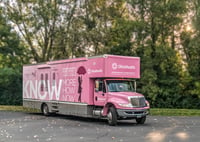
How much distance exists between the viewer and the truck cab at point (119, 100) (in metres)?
17.8

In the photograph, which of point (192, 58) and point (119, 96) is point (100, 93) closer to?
point (119, 96)

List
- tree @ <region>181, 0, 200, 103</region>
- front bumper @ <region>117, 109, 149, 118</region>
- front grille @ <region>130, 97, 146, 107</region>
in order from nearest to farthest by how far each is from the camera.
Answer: front bumper @ <region>117, 109, 149, 118</region>, front grille @ <region>130, 97, 146, 107</region>, tree @ <region>181, 0, 200, 103</region>

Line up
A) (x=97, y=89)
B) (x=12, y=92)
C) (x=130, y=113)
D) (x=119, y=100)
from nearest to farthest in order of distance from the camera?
1. (x=130, y=113)
2. (x=119, y=100)
3. (x=97, y=89)
4. (x=12, y=92)

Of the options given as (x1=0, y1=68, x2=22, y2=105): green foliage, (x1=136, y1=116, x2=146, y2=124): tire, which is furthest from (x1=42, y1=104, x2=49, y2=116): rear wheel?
(x1=0, y1=68, x2=22, y2=105): green foliage

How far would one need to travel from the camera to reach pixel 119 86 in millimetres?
19109

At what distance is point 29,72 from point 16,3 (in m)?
17.0

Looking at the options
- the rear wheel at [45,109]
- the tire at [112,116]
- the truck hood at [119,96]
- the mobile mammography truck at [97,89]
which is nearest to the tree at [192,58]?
the mobile mammography truck at [97,89]

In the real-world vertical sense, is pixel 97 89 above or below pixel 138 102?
above

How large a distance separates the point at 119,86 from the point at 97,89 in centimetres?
126

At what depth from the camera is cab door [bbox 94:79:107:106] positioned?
18.9 meters

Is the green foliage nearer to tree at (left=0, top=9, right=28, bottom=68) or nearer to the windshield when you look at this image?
tree at (left=0, top=9, right=28, bottom=68)

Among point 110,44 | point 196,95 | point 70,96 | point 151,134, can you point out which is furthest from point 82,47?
point 151,134

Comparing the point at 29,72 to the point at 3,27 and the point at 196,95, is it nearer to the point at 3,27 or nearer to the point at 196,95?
the point at 3,27

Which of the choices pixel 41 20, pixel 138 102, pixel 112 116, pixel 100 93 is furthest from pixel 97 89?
pixel 41 20
